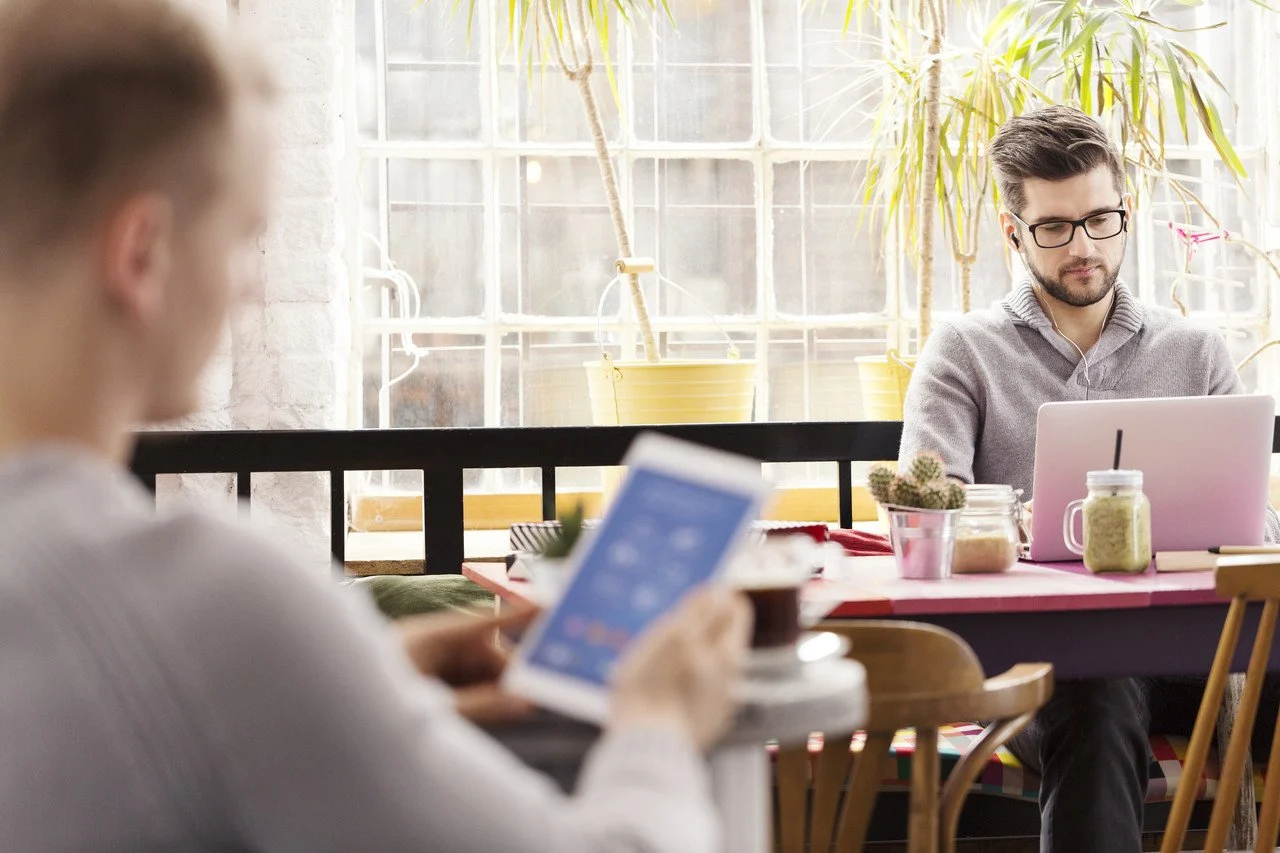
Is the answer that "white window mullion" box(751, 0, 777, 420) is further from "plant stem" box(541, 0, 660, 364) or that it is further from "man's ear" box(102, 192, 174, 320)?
"man's ear" box(102, 192, 174, 320)

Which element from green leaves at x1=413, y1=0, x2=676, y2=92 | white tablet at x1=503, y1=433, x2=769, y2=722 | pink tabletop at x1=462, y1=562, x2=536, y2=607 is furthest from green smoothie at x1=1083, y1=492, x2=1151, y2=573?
green leaves at x1=413, y1=0, x2=676, y2=92

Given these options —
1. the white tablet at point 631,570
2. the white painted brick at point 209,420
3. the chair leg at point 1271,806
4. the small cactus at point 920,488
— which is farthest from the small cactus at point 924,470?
the white painted brick at point 209,420

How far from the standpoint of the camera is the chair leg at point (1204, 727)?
1470 mm

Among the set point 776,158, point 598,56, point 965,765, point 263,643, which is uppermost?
point 598,56

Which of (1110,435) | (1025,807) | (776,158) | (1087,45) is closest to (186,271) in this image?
(1110,435)

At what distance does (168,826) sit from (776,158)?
3.13 metres

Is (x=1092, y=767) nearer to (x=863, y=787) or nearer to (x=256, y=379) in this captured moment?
(x=863, y=787)

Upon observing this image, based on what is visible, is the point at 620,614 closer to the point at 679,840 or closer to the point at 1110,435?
the point at 679,840

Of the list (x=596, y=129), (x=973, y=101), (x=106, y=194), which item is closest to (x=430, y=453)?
(x=596, y=129)

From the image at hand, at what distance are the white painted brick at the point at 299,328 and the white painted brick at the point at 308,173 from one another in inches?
9.1

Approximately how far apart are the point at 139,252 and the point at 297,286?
7.82 feet

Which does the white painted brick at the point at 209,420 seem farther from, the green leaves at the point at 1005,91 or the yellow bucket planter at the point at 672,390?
the green leaves at the point at 1005,91

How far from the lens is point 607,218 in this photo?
351 centimetres

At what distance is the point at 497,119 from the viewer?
11.5 ft
